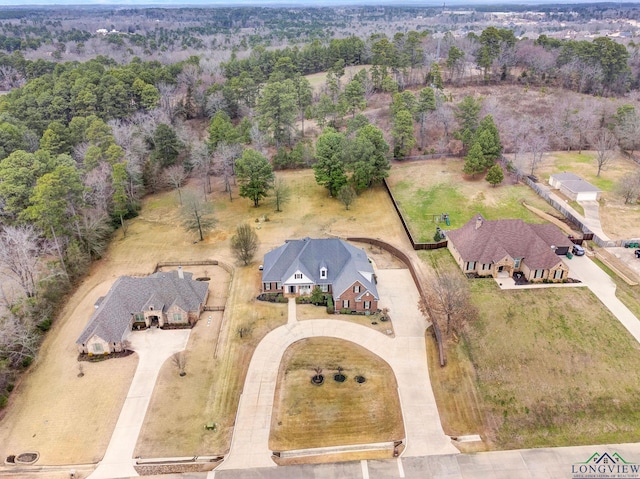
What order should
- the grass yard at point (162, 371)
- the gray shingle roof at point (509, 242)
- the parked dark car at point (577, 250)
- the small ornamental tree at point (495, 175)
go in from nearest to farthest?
the grass yard at point (162, 371) → the gray shingle roof at point (509, 242) → the parked dark car at point (577, 250) → the small ornamental tree at point (495, 175)

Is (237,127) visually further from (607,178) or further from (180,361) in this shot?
(607,178)

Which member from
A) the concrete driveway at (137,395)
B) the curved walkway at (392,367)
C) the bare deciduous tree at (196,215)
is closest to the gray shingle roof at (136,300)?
the concrete driveway at (137,395)

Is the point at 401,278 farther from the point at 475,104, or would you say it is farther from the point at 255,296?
the point at 475,104

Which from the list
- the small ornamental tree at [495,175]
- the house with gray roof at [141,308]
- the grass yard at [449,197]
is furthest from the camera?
the small ornamental tree at [495,175]

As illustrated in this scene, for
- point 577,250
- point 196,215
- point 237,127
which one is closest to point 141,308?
point 196,215

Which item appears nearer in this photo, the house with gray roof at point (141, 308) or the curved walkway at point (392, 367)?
the curved walkway at point (392, 367)

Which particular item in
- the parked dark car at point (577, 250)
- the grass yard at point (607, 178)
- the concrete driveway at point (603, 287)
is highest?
the grass yard at point (607, 178)

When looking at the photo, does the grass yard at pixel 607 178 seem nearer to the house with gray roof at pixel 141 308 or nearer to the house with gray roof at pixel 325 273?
the house with gray roof at pixel 325 273
